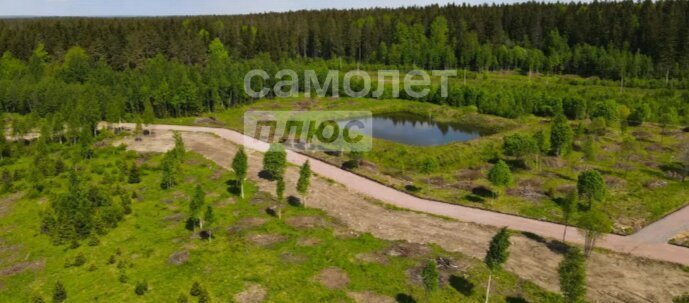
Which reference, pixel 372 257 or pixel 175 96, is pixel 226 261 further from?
pixel 175 96

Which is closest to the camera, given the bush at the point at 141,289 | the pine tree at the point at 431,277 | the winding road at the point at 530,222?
the pine tree at the point at 431,277

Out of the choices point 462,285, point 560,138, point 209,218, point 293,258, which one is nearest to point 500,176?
point 560,138

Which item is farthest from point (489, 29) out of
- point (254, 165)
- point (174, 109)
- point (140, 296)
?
point (140, 296)

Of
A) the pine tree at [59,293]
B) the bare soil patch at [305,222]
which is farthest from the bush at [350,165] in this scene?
the pine tree at [59,293]

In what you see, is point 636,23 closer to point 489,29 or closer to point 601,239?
point 489,29

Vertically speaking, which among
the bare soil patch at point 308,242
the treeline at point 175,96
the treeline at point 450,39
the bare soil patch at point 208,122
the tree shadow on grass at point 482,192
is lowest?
the bare soil patch at point 308,242

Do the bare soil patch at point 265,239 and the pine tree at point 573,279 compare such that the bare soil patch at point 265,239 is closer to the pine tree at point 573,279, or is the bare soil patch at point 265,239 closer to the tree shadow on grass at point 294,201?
the tree shadow on grass at point 294,201
